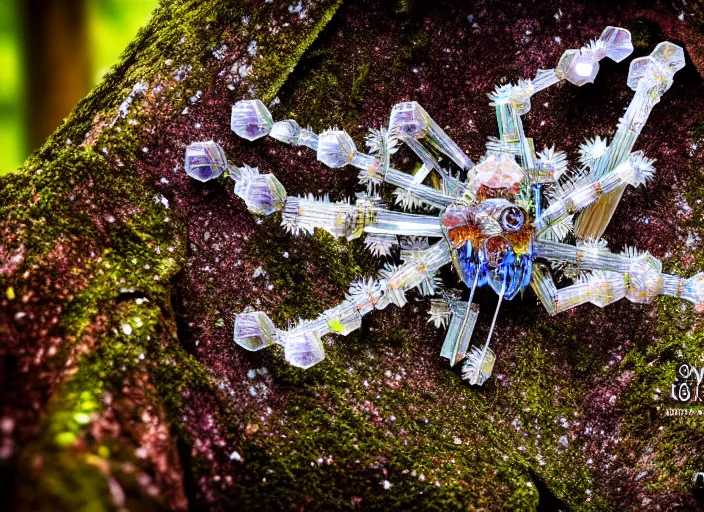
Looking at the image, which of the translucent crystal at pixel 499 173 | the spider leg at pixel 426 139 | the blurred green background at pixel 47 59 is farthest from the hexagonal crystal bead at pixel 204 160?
the blurred green background at pixel 47 59

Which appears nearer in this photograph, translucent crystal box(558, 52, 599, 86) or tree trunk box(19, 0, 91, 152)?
translucent crystal box(558, 52, 599, 86)

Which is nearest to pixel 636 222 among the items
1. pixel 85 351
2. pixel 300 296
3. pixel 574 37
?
pixel 574 37

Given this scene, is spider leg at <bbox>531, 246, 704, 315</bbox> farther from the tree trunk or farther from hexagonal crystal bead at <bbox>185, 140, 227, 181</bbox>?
the tree trunk

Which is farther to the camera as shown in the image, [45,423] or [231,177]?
[231,177]

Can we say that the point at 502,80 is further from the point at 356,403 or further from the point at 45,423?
the point at 45,423

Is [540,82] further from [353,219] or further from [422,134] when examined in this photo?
[353,219]

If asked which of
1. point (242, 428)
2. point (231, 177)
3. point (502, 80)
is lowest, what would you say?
point (242, 428)

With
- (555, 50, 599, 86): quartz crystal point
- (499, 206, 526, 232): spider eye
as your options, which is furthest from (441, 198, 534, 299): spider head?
(555, 50, 599, 86): quartz crystal point
